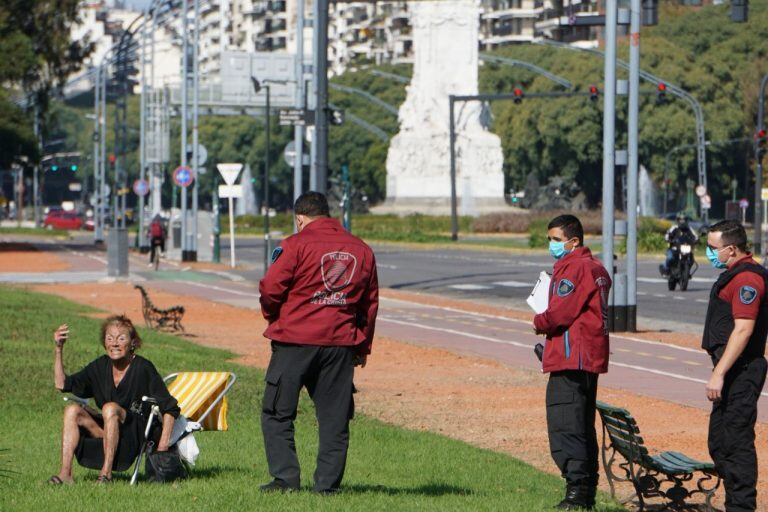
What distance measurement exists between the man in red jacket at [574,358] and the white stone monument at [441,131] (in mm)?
73824

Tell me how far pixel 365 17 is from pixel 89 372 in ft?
621

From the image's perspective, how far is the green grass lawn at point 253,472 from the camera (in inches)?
363

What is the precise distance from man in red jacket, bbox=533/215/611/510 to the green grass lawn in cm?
28

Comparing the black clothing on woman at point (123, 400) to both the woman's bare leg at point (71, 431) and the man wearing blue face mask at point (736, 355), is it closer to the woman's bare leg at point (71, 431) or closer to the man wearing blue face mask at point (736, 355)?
Result: the woman's bare leg at point (71, 431)

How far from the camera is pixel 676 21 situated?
10888 cm

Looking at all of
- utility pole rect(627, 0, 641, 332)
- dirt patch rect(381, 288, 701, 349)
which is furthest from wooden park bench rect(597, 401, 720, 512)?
utility pole rect(627, 0, 641, 332)

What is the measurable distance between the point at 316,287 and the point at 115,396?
5.21 ft

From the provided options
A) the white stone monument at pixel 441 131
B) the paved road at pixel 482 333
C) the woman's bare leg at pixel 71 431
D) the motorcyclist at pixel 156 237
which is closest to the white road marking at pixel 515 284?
the paved road at pixel 482 333

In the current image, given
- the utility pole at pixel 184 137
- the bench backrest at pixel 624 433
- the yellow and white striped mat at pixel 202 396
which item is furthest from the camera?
the utility pole at pixel 184 137

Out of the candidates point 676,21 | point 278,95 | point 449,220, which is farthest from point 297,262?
point 676,21

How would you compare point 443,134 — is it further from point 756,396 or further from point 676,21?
point 756,396

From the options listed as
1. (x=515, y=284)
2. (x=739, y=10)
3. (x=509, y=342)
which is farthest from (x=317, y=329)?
(x=515, y=284)

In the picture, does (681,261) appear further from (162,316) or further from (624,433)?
(624,433)

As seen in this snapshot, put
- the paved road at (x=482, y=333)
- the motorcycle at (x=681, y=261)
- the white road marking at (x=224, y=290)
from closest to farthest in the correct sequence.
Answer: the paved road at (x=482, y=333)
the white road marking at (x=224, y=290)
the motorcycle at (x=681, y=261)
